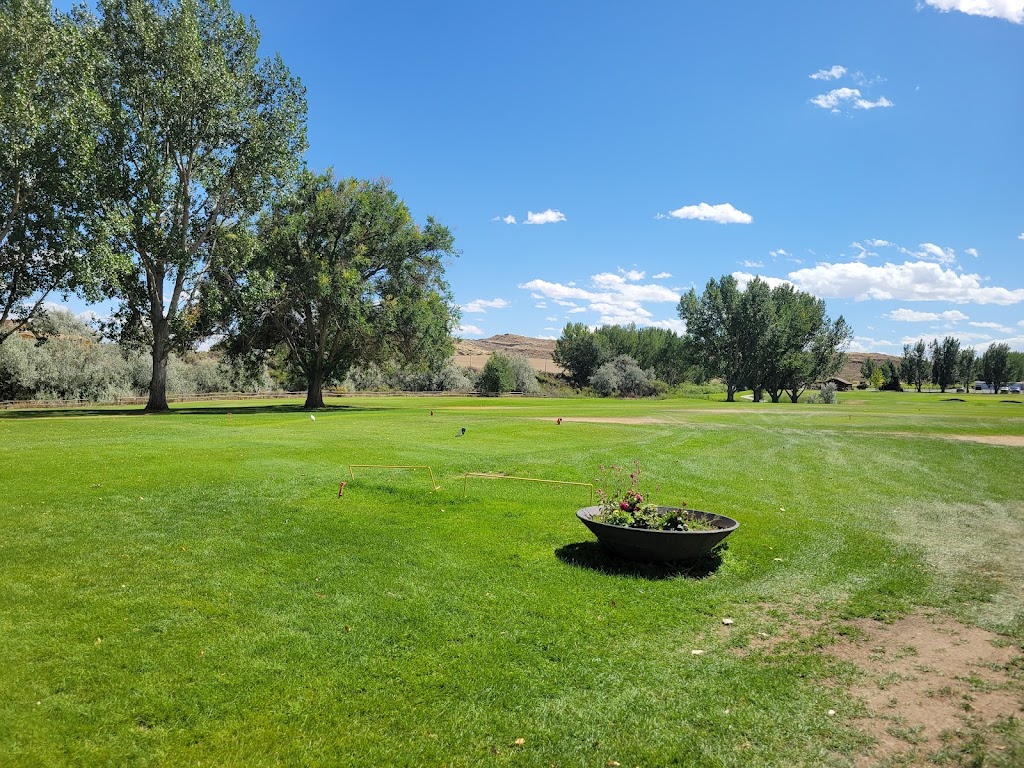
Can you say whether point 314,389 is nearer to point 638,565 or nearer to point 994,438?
point 994,438

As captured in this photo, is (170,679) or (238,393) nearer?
(170,679)

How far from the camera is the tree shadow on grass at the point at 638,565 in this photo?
29.6 ft

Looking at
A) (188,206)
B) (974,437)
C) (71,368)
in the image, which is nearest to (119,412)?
(188,206)

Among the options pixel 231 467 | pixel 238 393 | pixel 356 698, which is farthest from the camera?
pixel 238 393

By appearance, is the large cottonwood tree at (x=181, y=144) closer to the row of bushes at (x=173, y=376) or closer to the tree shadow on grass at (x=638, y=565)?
the row of bushes at (x=173, y=376)

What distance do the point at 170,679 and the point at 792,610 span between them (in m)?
7.10

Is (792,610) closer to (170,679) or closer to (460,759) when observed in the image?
(460,759)

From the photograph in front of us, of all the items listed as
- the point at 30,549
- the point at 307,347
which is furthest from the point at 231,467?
the point at 307,347

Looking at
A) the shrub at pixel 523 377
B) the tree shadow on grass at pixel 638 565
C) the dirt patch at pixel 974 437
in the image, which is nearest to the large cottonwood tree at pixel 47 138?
the tree shadow on grass at pixel 638 565

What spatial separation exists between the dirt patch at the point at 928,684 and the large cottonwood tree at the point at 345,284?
3994 cm

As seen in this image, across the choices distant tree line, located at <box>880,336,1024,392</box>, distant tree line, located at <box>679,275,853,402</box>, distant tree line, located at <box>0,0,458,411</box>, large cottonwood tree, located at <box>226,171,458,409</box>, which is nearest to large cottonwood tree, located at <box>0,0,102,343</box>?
distant tree line, located at <box>0,0,458,411</box>

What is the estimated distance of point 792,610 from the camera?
7.82 m

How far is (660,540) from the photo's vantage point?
8656 millimetres

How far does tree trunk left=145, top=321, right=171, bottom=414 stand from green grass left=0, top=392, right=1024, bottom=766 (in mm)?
25738
